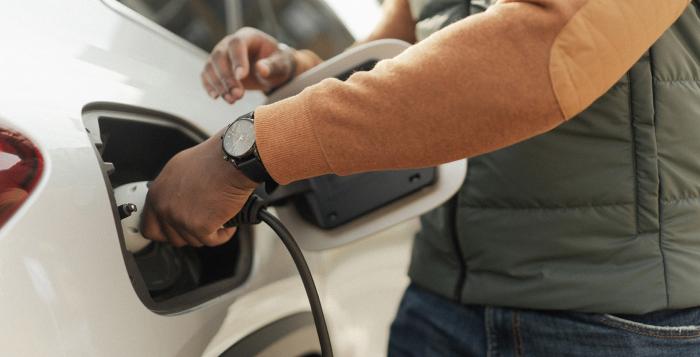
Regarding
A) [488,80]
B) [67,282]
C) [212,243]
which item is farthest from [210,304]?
[488,80]

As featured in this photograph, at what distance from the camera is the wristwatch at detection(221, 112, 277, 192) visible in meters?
0.60

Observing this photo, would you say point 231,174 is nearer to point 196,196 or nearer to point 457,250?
point 196,196

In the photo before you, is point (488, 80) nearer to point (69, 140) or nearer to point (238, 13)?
point (69, 140)

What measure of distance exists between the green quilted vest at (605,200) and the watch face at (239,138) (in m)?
0.37

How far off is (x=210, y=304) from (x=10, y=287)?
0.28m

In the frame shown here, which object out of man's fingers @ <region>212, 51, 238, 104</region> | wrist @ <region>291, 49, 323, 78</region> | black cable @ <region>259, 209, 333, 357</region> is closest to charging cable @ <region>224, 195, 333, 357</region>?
black cable @ <region>259, 209, 333, 357</region>

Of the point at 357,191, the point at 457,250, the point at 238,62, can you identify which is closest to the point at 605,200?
the point at 457,250

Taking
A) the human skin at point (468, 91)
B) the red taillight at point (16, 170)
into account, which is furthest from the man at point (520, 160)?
the red taillight at point (16, 170)

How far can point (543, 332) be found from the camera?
817mm

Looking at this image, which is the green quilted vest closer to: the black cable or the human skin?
the human skin

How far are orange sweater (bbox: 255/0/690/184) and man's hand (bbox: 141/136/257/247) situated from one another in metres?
0.07

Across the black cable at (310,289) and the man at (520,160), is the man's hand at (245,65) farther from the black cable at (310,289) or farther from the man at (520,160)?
the black cable at (310,289)

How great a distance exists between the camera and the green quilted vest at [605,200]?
Answer: 0.71 meters

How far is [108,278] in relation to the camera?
561mm
